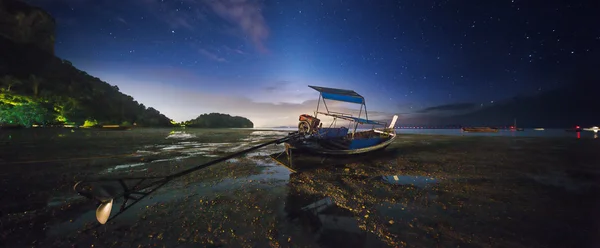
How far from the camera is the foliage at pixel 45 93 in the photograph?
43406 mm

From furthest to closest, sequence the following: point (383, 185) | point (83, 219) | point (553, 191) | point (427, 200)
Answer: point (383, 185), point (553, 191), point (427, 200), point (83, 219)

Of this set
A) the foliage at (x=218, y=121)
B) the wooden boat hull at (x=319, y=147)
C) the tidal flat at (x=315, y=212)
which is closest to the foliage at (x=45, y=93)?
the foliage at (x=218, y=121)

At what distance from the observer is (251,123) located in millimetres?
172125

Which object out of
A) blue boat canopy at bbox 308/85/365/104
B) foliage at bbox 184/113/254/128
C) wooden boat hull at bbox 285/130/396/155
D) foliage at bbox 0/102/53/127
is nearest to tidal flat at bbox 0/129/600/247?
wooden boat hull at bbox 285/130/396/155

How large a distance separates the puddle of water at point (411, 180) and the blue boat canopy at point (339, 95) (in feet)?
22.0

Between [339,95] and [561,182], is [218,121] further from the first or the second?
[561,182]

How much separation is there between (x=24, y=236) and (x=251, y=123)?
172 metres

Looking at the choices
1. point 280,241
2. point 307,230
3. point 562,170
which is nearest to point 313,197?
point 307,230

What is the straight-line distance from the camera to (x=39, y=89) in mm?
51531

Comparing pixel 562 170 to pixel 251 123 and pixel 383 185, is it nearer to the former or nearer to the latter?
pixel 383 185

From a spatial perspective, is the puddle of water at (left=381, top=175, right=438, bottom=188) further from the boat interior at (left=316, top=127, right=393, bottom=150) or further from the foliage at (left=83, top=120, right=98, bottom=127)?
the foliage at (left=83, top=120, right=98, bottom=127)

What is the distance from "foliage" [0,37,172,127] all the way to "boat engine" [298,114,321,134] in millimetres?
66677

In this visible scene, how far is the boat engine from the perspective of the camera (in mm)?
14523

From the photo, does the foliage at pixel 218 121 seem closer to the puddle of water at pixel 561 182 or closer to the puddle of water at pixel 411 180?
the puddle of water at pixel 411 180
